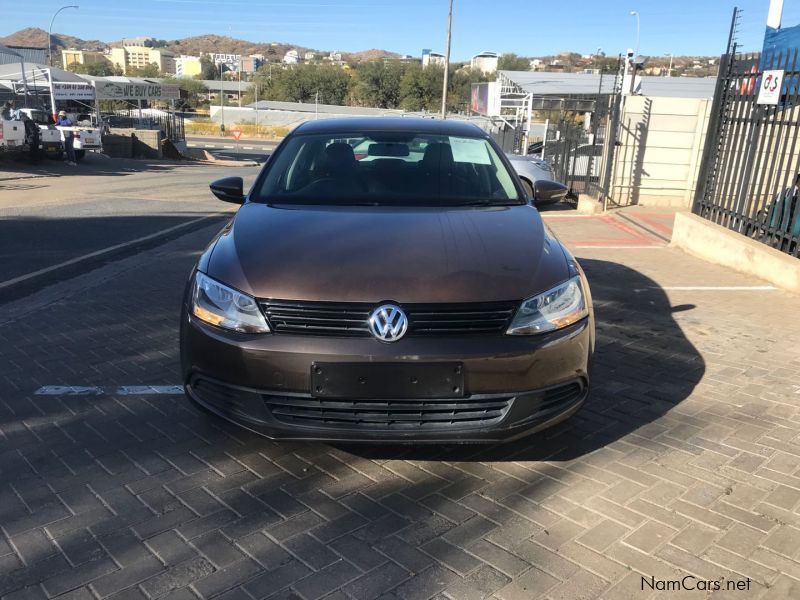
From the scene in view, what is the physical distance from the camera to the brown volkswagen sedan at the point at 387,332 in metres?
2.73

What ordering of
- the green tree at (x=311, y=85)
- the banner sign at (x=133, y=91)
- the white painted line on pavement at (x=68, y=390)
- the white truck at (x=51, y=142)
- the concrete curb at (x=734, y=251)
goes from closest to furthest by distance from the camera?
1. the white painted line on pavement at (x=68, y=390)
2. the concrete curb at (x=734, y=251)
3. the white truck at (x=51, y=142)
4. the banner sign at (x=133, y=91)
5. the green tree at (x=311, y=85)

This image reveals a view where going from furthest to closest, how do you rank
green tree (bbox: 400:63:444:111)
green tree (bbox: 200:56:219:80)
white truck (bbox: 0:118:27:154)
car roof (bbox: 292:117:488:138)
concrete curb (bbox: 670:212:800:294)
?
green tree (bbox: 200:56:219:80)
green tree (bbox: 400:63:444:111)
white truck (bbox: 0:118:27:154)
concrete curb (bbox: 670:212:800:294)
car roof (bbox: 292:117:488:138)

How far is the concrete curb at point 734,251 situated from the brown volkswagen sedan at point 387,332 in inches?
170

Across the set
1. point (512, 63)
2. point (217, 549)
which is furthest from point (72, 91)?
point (512, 63)

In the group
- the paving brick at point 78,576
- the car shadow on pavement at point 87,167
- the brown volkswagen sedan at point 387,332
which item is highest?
the brown volkswagen sedan at point 387,332

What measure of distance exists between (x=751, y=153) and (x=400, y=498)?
6603 millimetres

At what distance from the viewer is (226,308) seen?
295cm

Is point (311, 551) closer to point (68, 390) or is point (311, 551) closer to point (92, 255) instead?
point (68, 390)

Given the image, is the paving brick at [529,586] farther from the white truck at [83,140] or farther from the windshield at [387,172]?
the white truck at [83,140]

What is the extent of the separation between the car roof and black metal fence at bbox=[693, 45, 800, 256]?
3.78m

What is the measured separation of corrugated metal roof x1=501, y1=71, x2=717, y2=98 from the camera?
1158 inches

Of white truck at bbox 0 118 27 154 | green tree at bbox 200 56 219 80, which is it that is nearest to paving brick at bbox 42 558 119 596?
white truck at bbox 0 118 27 154

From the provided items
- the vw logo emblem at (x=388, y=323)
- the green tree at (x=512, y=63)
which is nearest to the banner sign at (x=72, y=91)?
the vw logo emblem at (x=388, y=323)
